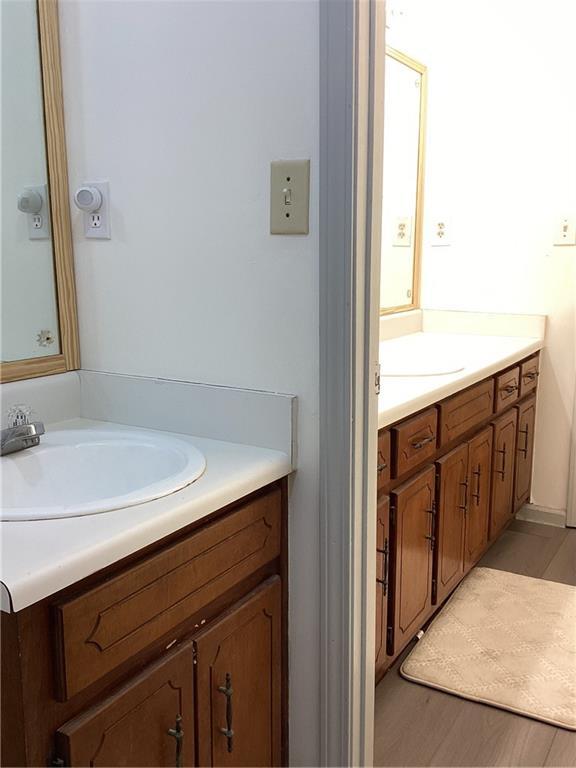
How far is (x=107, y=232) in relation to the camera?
54.3 inches

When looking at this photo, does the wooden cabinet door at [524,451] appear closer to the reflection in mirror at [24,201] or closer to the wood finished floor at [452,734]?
the wood finished floor at [452,734]

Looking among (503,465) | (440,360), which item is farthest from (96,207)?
(503,465)

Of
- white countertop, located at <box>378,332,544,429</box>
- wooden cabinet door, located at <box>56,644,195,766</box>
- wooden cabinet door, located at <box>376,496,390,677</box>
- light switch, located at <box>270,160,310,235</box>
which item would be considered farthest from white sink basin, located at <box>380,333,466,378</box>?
wooden cabinet door, located at <box>56,644,195,766</box>

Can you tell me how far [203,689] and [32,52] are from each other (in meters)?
1.17

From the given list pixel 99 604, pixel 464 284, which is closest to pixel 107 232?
pixel 99 604

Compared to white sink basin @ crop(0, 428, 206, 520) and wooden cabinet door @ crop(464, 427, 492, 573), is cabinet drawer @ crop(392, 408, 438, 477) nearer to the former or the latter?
wooden cabinet door @ crop(464, 427, 492, 573)

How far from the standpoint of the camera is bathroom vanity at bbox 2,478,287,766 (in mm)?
829

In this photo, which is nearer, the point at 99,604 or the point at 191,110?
the point at 99,604

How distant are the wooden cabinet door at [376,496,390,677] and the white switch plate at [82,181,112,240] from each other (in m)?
0.84

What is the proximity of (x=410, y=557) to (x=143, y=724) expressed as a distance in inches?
40.0

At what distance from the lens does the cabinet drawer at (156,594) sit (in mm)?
849

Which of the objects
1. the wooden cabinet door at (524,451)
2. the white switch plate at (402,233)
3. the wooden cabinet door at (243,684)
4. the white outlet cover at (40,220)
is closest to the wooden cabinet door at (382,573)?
the wooden cabinet door at (243,684)

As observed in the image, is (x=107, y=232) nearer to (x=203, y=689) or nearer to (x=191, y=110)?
(x=191, y=110)

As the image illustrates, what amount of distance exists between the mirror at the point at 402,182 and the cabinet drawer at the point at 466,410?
0.59m
